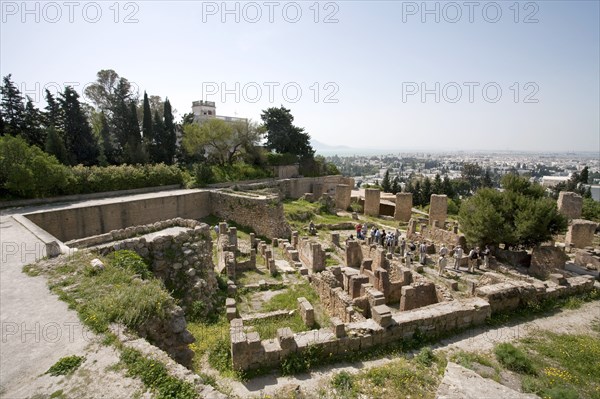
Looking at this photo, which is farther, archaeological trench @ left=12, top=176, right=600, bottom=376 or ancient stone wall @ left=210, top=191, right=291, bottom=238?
ancient stone wall @ left=210, top=191, right=291, bottom=238

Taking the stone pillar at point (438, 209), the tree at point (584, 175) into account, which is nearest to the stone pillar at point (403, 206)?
the stone pillar at point (438, 209)

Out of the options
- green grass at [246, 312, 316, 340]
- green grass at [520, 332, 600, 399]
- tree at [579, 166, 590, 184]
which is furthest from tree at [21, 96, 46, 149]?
tree at [579, 166, 590, 184]

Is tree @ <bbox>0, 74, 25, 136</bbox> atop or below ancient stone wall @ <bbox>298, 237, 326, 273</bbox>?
atop

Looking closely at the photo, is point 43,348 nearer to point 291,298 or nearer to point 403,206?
point 291,298

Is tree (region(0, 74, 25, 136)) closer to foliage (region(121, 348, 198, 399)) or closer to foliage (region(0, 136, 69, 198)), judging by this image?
foliage (region(0, 136, 69, 198))

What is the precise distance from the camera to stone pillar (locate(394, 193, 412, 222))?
29.3 meters

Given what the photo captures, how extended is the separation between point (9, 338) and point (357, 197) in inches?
1344

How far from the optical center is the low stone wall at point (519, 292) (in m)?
8.78

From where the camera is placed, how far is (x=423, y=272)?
548 inches

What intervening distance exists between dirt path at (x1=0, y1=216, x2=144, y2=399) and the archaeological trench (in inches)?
45.7

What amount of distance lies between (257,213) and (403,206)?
1487 centimetres

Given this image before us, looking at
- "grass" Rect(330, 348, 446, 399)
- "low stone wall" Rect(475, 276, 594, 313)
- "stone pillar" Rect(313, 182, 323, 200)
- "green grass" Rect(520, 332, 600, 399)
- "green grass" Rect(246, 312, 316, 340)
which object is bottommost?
"green grass" Rect(246, 312, 316, 340)

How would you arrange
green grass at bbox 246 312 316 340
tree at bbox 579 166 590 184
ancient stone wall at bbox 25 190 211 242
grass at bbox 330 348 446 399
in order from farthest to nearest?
1. tree at bbox 579 166 590 184
2. ancient stone wall at bbox 25 190 211 242
3. green grass at bbox 246 312 316 340
4. grass at bbox 330 348 446 399

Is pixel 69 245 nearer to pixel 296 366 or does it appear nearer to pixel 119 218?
pixel 296 366
